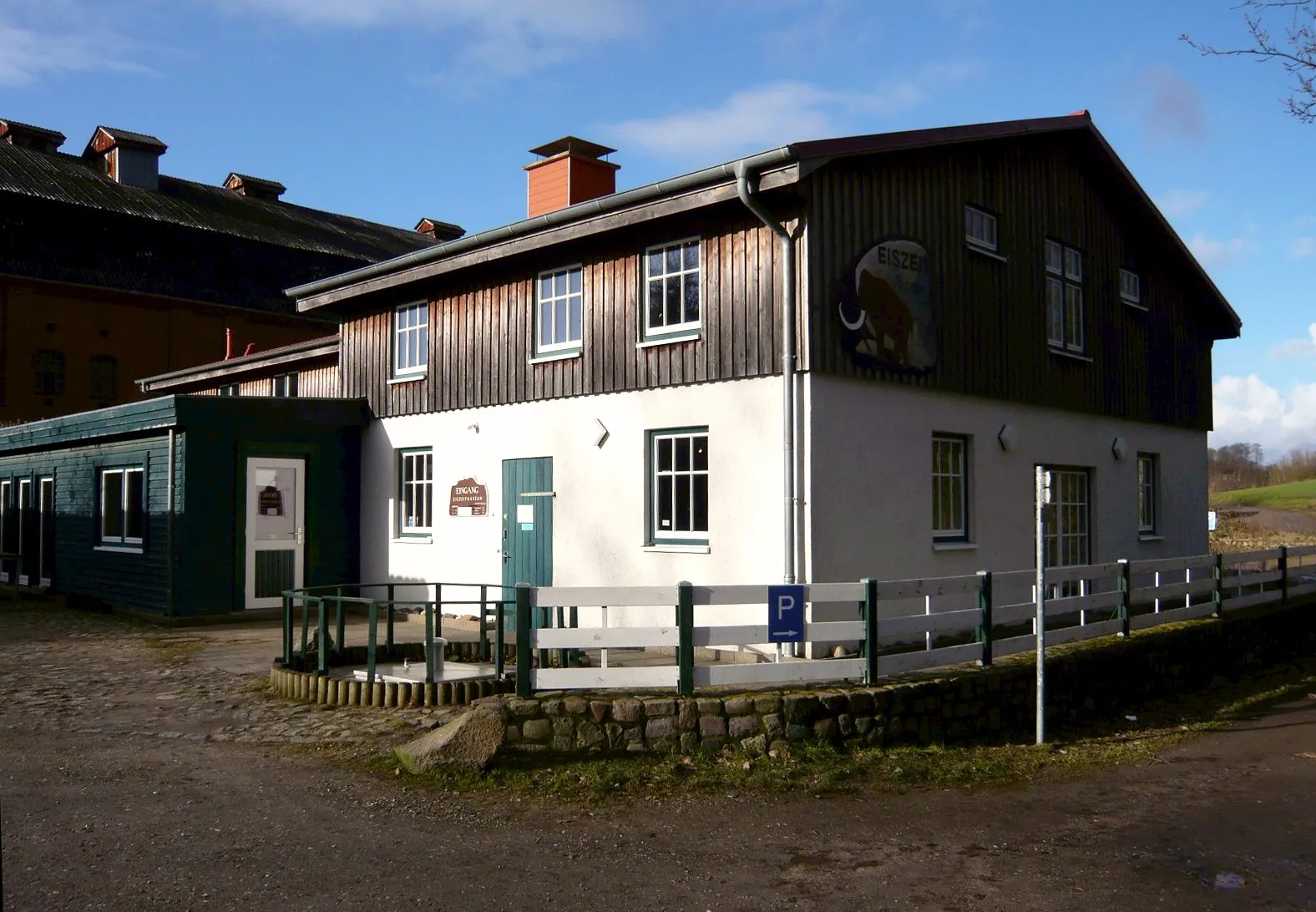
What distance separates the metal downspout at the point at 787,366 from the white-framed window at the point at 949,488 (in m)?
2.63

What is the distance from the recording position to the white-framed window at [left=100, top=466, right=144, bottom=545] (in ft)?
57.3

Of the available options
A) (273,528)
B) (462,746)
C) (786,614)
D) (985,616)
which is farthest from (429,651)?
(273,528)

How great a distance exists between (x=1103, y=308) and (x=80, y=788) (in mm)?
15127

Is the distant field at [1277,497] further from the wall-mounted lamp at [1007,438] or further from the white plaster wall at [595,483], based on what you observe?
the white plaster wall at [595,483]

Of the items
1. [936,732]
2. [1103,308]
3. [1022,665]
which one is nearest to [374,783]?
[936,732]

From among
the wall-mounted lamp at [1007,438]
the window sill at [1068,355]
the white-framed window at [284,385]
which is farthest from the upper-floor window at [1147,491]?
the white-framed window at [284,385]

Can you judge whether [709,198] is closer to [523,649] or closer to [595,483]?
[595,483]

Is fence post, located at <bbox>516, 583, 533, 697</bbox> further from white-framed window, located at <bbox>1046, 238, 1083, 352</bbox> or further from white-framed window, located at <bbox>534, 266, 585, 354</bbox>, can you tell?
white-framed window, located at <bbox>1046, 238, 1083, 352</bbox>

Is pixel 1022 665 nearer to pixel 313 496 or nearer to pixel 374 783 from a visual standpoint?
pixel 374 783

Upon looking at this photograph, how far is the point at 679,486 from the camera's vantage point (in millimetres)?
12922

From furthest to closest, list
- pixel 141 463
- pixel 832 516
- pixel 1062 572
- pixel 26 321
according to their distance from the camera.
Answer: pixel 26 321, pixel 141 463, pixel 832 516, pixel 1062 572

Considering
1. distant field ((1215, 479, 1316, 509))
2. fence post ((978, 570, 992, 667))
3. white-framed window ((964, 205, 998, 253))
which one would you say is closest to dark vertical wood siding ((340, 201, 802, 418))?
fence post ((978, 570, 992, 667))

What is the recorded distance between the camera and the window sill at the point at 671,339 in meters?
12.7

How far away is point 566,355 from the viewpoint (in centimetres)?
1428
